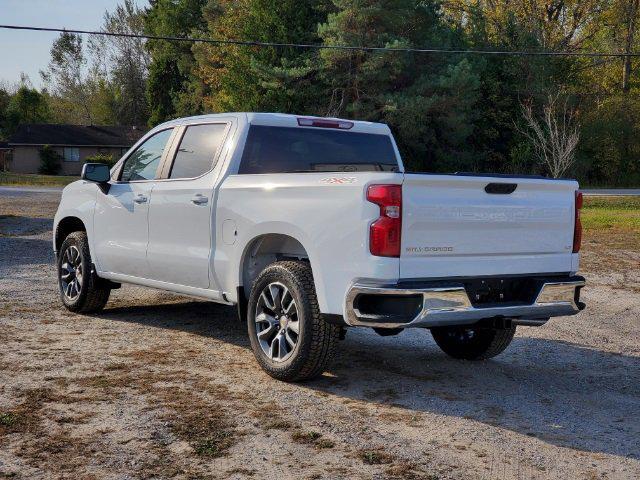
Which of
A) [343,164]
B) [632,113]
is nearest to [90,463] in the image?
[343,164]

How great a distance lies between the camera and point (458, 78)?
139 feet

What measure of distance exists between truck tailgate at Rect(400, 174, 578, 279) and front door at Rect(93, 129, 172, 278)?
3239 mm

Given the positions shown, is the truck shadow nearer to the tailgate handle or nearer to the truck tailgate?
the truck tailgate

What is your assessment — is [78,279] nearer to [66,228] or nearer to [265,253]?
[66,228]

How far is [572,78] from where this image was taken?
172 feet

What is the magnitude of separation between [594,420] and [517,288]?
1.11 m

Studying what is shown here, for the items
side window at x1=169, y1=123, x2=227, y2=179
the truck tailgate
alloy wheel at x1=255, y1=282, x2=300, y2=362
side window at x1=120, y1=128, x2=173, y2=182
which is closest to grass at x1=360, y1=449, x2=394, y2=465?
the truck tailgate

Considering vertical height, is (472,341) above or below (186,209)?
below

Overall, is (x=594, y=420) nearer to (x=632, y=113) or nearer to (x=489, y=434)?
→ (x=489, y=434)

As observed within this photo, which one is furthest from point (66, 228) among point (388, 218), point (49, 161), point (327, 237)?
point (49, 161)

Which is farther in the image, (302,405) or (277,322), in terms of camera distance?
(277,322)

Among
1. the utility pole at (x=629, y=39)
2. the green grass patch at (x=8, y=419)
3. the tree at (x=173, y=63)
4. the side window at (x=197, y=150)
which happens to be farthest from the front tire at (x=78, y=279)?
the tree at (x=173, y=63)

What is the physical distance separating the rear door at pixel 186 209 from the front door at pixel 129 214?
0.19m

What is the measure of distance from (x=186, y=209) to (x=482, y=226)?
2.73 meters
